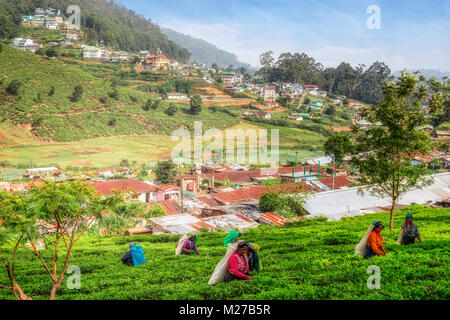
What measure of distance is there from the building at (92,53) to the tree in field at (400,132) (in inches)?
2648

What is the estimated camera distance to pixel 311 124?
2154 inches

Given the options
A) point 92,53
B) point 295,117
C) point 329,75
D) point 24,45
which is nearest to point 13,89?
point 24,45

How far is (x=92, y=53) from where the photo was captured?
2694 inches

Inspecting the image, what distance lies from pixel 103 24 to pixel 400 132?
86865 millimetres

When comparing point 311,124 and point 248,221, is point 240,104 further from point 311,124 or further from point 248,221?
point 248,221

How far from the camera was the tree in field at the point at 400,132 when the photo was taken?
7933 mm

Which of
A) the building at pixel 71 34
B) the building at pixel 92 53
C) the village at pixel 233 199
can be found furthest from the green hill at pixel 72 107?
the building at pixel 71 34

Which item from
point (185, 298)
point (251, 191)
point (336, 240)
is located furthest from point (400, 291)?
point (251, 191)

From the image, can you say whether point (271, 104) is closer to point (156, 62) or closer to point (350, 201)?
point (156, 62)

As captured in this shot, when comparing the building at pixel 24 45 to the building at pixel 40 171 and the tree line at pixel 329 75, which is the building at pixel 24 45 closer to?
the building at pixel 40 171

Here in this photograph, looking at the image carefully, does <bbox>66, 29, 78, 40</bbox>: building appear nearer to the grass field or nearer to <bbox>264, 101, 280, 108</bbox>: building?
<bbox>264, 101, 280, 108</bbox>: building

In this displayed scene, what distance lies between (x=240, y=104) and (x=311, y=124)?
43.8 ft

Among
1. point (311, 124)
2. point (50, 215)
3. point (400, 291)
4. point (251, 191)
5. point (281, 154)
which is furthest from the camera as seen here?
point (311, 124)
